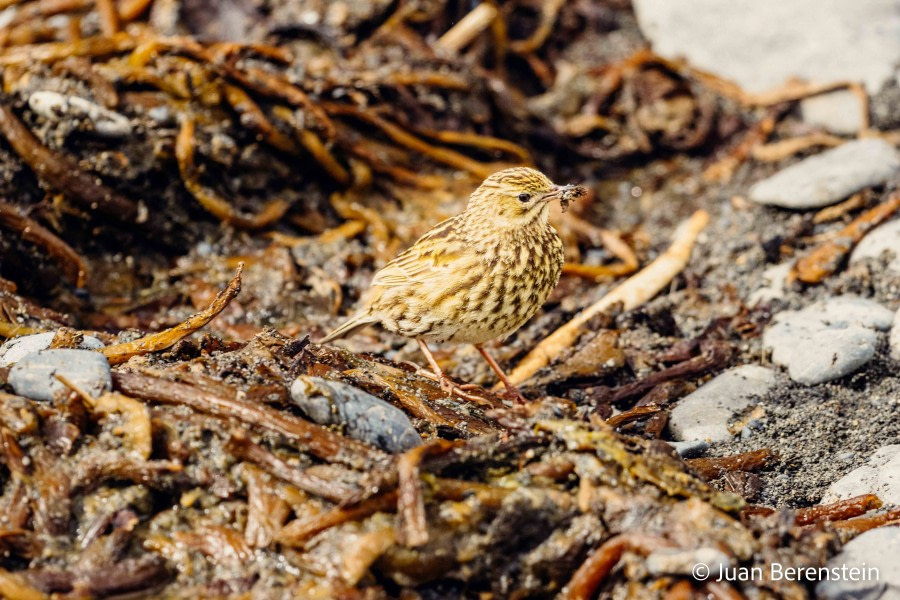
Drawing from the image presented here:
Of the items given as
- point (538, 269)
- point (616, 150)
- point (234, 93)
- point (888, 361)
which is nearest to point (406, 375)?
point (538, 269)

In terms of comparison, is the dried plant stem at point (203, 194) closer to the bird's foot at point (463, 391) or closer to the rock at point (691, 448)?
the bird's foot at point (463, 391)

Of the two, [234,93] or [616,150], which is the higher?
[234,93]

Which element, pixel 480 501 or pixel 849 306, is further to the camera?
pixel 849 306

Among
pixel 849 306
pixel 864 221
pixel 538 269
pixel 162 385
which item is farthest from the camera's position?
pixel 864 221

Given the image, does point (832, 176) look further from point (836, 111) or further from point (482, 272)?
point (482, 272)

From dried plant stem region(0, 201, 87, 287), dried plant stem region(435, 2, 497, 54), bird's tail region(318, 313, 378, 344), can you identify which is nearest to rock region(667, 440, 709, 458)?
bird's tail region(318, 313, 378, 344)

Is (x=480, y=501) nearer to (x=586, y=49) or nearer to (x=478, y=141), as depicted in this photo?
(x=478, y=141)

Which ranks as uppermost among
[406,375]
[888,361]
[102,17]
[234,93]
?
[102,17]
